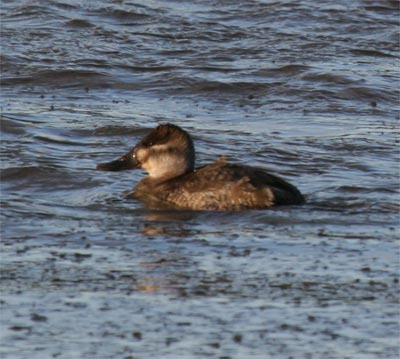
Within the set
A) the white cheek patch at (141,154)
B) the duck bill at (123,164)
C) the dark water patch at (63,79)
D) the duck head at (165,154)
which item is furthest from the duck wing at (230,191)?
the dark water patch at (63,79)

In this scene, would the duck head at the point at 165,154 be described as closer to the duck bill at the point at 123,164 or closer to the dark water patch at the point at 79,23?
the duck bill at the point at 123,164

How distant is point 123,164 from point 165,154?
1.96 ft

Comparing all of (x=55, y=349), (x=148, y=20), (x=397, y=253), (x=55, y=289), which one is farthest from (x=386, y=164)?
(x=148, y=20)

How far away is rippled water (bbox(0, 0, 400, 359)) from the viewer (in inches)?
360

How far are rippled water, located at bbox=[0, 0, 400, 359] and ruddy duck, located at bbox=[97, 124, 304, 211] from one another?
0.50ft

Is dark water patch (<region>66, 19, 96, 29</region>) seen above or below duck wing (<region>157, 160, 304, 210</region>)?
above

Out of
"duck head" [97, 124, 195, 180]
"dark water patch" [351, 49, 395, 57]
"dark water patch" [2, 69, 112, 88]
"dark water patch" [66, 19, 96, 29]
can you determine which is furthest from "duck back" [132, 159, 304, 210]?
"dark water patch" [66, 19, 96, 29]

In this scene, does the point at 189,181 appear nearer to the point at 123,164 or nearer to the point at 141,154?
the point at 141,154

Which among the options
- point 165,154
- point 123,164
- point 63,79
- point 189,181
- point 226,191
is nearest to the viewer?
point 226,191

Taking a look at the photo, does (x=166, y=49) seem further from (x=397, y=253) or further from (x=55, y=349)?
(x=55, y=349)

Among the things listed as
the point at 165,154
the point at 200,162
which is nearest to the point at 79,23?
the point at 200,162

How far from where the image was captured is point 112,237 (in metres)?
11.5

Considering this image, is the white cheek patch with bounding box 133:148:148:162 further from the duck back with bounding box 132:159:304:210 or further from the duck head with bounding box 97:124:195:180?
the duck back with bounding box 132:159:304:210

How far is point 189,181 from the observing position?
12.9 m
